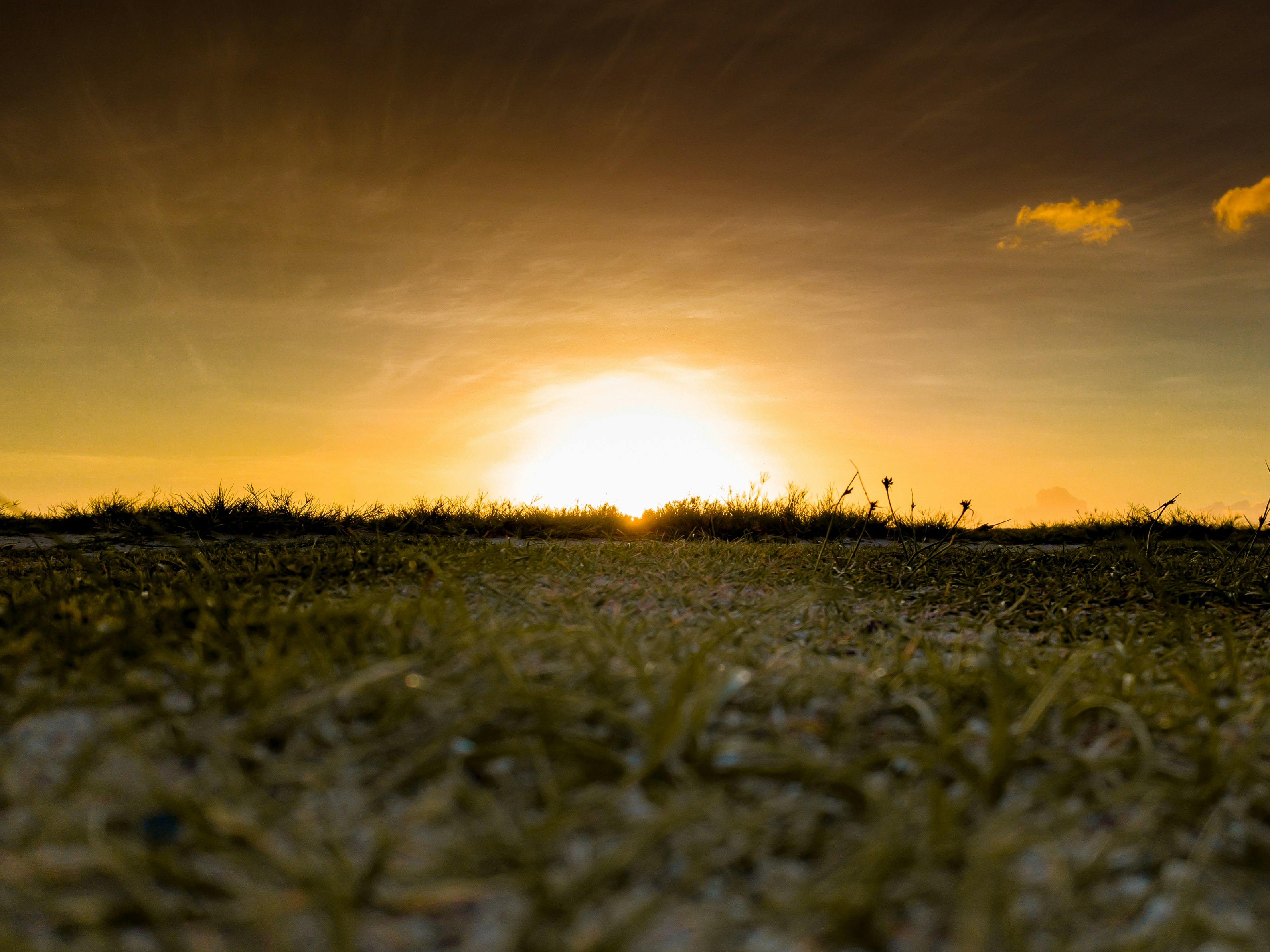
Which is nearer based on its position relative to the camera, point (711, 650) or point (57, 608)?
point (711, 650)

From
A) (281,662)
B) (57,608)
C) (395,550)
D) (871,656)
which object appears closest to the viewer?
(281,662)

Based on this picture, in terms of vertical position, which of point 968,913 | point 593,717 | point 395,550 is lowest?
point 968,913

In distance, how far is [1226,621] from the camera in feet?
12.1

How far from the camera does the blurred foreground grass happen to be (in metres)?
1.19

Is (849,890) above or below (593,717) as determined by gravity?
below

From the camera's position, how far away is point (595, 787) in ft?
4.99

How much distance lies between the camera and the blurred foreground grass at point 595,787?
3.91 feet

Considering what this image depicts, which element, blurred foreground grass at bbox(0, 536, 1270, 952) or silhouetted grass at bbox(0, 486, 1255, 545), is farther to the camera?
silhouetted grass at bbox(0, 486, 1255, 545)

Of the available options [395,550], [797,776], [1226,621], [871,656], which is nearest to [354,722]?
[797,776]

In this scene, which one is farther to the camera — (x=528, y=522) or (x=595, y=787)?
(x=528, y=522)

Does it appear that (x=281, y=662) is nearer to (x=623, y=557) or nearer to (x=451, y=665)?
(x=451, y=665)

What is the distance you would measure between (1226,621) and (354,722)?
3905mm

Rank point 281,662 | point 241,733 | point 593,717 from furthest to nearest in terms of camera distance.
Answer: point 281,662
point 593,717
point 241,733

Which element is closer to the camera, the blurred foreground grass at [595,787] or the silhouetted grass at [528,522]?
the blurred foreground grass at [595,787]
